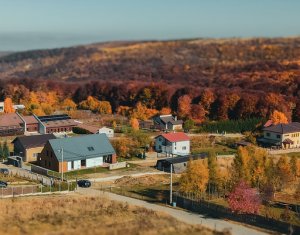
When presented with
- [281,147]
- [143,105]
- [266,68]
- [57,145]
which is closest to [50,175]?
[57,145]

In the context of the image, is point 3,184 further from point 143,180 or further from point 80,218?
point 143,180

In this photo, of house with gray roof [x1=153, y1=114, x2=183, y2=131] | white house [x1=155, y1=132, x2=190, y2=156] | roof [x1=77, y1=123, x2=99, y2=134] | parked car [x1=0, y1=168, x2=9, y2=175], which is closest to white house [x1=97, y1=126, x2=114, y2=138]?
roof [x1=77, y1=123, x2=99, y2=134]

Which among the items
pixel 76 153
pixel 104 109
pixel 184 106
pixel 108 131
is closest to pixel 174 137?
pixel 108 131

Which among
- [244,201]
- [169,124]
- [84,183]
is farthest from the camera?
[169,124]

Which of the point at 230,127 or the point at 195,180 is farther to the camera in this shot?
the point at 230,127

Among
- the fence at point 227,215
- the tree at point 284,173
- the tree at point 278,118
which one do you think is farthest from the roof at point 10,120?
the tree at point 284,173

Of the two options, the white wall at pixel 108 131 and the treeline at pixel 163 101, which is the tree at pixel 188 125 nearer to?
the treeline at pixel 163 101

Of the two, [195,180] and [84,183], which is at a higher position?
[195,180]

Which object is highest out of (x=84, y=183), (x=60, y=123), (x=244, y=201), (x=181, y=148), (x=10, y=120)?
(x=244, y=201)
